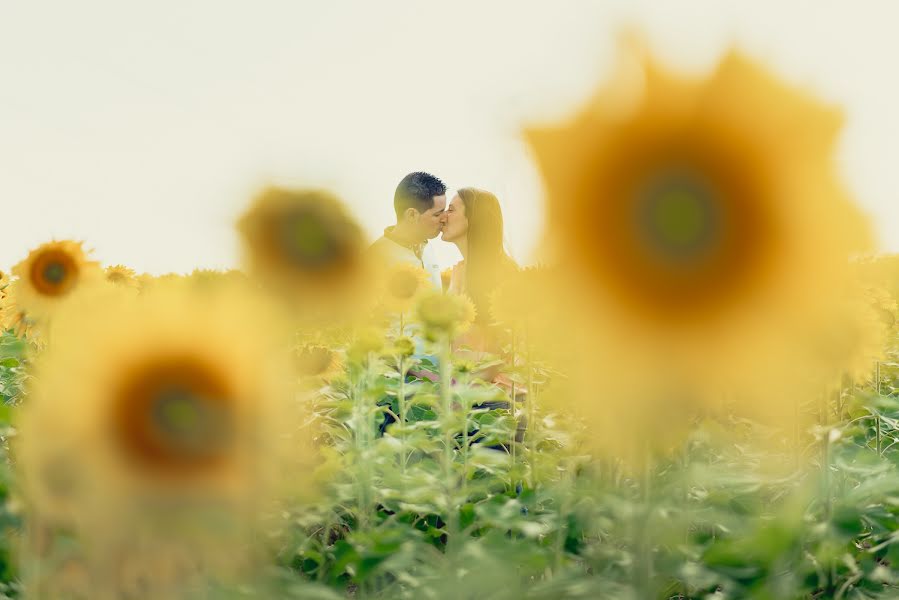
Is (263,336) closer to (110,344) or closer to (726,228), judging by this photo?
(110,344)

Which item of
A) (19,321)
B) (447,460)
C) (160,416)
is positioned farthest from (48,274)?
(160,416)

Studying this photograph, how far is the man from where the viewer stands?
3.97 m

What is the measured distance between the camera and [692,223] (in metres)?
0.74

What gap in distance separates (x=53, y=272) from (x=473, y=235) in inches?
83.8

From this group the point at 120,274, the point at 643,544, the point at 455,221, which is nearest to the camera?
the point at 643,544

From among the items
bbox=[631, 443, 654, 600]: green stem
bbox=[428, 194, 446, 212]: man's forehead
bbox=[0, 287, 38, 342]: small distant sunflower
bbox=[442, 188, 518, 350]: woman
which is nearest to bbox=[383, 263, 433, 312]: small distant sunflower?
bbox=[442, 188, 518, 350]: woman

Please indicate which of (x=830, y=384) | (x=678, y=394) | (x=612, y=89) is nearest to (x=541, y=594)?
(x=678, y=394)

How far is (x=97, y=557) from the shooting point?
76 centimetres

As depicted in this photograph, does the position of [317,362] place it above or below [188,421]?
below

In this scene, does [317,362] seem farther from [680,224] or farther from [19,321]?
[19,321]

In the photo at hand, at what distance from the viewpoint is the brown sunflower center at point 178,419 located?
0.75 meters

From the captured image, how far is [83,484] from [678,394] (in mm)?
532

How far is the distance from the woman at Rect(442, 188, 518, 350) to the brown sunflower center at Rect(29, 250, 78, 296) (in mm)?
1885

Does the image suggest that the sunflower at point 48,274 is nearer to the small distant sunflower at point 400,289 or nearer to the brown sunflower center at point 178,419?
the small distant sunflower at point 400,289
